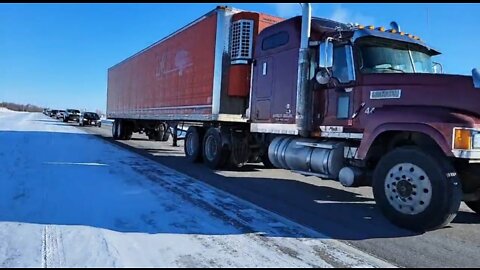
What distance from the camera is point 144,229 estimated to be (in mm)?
5129

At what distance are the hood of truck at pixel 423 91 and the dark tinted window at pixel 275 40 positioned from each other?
103 inches

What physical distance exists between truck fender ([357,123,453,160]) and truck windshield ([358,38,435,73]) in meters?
1.16

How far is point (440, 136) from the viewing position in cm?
551

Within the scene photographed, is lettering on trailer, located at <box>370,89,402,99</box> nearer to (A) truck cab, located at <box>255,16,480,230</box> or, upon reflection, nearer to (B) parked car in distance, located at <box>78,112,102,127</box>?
(A) truck cab, located at <box>255,16,480,230</box>

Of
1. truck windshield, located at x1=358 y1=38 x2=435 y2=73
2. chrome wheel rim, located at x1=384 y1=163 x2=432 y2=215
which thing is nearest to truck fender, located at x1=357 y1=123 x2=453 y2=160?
chrome wheel rim, located at x1=384 y1=163 x2=432 y2=215

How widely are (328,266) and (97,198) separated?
4.06 m

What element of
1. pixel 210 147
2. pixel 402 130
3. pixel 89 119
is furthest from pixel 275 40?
pixel 89 119

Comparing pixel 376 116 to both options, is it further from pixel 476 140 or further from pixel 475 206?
pixel 475 206

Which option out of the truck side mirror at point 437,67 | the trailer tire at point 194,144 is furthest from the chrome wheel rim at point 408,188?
the trailer tire at point 194,144

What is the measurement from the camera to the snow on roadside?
419cm

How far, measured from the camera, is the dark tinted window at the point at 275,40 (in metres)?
9.15

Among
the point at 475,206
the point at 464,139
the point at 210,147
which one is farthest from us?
the point at 210,147

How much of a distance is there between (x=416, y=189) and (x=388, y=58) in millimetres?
2489

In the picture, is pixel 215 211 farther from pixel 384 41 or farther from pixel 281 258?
pixel 384 41
